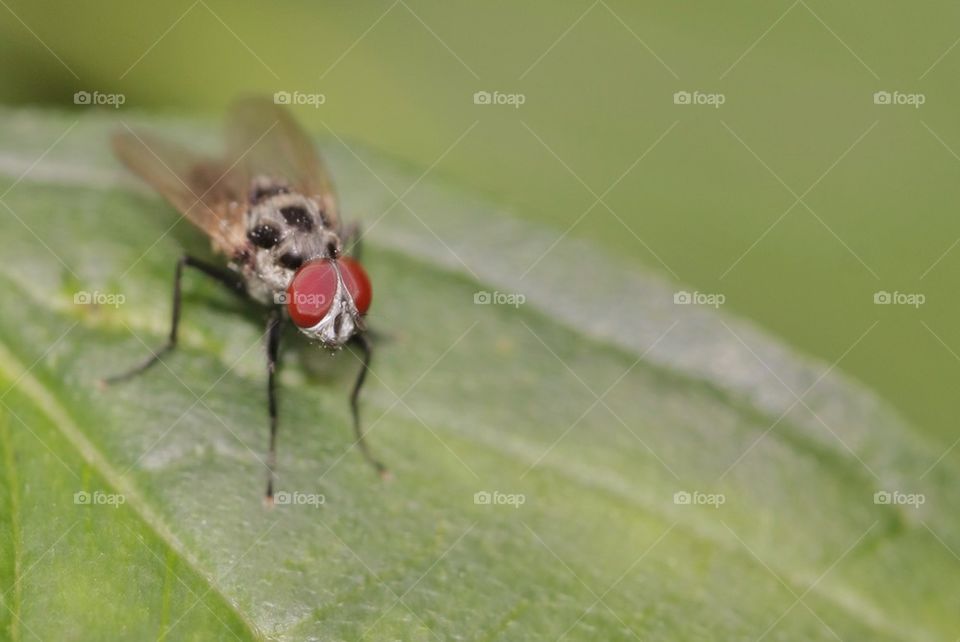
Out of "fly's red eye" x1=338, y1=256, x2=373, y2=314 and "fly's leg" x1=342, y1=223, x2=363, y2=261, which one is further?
"fly's leg" x1=342, y1=223, x2=363, y2=261

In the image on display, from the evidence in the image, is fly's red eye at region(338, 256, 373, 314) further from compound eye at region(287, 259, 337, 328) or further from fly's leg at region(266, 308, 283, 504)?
fly's leg at region(266, 308, 283, 504)

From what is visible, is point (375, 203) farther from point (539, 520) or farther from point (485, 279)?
point (539, 520)

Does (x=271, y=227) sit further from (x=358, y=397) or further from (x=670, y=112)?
(x=670, y=112)

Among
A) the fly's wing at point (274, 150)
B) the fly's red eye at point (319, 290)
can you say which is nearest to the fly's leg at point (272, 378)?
the fly's red eye at point (319, 290)

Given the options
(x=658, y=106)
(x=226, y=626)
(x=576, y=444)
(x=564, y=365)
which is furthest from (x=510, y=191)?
(x=226, y=626)

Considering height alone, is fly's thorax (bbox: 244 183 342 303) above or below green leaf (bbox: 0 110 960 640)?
above

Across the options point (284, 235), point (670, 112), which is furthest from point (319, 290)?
point (670, 112)

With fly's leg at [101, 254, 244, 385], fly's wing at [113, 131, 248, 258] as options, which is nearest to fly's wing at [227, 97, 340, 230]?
fly's wing at [113, 131, 248, 258]
